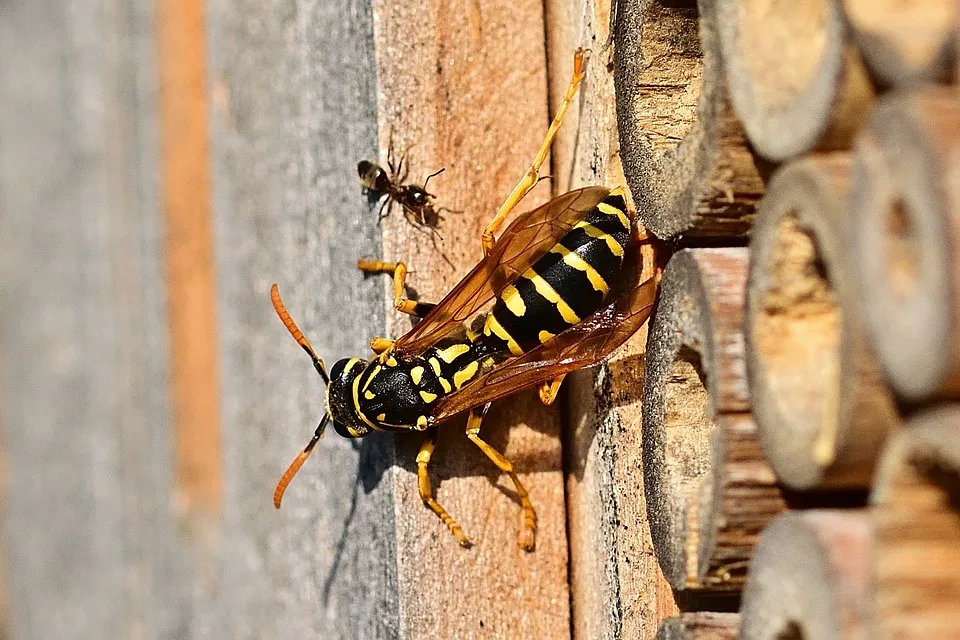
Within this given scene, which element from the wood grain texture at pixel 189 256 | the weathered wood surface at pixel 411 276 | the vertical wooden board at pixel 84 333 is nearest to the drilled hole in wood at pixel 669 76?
the weathered wood surface at pixel 411 276

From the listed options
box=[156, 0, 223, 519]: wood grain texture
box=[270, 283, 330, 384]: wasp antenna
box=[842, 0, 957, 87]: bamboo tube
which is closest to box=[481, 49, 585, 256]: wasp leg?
box=[270, 283, 330, 384]: wasp antenna

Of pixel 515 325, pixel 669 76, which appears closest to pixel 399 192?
pixel 515 325

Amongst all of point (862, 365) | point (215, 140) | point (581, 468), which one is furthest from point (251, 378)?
point (862, 365)

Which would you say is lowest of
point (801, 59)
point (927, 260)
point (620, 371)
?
point (620, 371)

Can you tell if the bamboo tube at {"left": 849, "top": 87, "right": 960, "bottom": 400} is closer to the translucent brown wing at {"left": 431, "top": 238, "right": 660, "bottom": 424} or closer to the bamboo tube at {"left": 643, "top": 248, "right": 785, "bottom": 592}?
the bamboo tube at {"left": 643, "top": 248, "right": 785, "bottom": 592}

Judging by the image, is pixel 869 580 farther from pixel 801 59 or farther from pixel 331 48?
pixel 331 48

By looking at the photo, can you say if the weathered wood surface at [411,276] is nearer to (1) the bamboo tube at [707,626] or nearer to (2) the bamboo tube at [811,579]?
(1) the bamboo tube at [707,626]
